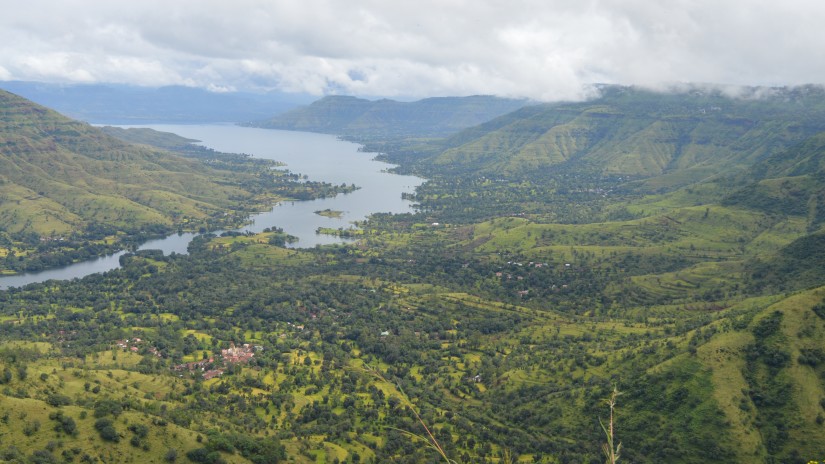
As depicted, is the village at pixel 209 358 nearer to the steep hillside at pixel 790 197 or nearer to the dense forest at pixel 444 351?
the dense forest at pixel 444 351

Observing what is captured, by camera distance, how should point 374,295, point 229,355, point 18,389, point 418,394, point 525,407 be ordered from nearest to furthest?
point 18,389, point 525,407, point 418,394, point 229,355, point 374,295

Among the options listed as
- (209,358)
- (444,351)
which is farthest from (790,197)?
(209,358)

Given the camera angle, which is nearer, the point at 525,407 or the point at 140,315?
the point at 525,407

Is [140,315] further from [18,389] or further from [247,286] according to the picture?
[18,389]

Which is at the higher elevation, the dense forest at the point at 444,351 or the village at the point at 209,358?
the dense forest at the point at 444,351

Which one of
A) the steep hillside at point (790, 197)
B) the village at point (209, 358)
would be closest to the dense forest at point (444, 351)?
the village at point (209, 358)

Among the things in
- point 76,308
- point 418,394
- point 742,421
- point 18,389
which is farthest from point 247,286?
point 742,421

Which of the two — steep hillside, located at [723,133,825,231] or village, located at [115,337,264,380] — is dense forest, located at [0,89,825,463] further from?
steep hillside, located at [723,133,825,231]

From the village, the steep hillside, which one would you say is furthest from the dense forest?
the steep hillside
